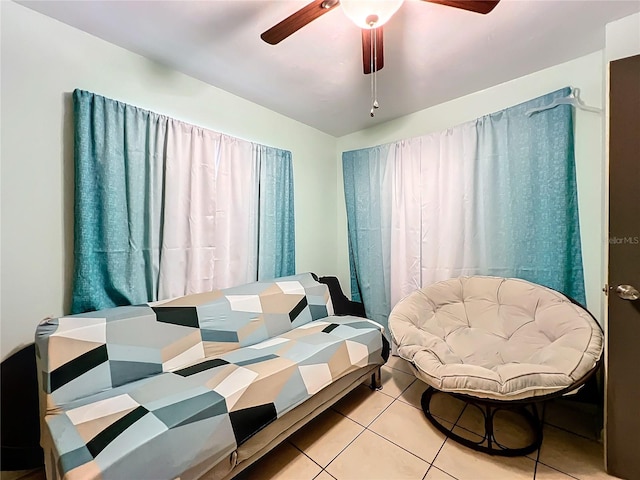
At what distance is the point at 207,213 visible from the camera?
2061mm

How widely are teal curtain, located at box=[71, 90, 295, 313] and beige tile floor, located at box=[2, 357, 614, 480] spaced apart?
1.00m

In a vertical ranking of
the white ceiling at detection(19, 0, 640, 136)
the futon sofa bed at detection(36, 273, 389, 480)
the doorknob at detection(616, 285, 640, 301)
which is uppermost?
the white ceiling at detection(19, 0, 640, 136)

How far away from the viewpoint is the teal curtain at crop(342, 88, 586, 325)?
1.86 m

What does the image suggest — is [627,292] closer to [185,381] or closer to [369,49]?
[369,49]

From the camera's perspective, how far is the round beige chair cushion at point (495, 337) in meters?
1.30

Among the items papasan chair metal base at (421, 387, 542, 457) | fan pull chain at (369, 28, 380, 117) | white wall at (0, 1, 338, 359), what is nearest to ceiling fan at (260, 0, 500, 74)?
fan pull chain at (369, 28, 380, 117)

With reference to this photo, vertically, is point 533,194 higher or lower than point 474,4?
lower

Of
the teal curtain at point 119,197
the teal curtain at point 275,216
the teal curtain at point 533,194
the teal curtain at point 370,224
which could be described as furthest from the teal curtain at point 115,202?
the teal curtain at point 533,194

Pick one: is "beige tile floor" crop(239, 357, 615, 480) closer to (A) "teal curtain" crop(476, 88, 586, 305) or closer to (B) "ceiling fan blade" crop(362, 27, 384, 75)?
(A) "teal curtain" crop(476, 88, 586, 305)

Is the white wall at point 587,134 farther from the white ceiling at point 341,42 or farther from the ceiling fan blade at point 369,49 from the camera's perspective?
the ceiling fan blade at point 369,49

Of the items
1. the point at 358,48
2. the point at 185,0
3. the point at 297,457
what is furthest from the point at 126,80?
the point at 297,457

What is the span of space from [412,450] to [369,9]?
219cm

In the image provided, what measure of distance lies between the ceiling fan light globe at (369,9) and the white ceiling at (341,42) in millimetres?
420

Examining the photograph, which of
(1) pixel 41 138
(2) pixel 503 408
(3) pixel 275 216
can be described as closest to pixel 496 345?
(2) pixel 503 408
